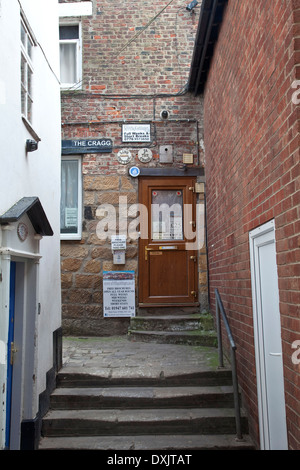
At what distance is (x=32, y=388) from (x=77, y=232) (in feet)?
11.0

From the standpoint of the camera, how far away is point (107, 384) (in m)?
4.49

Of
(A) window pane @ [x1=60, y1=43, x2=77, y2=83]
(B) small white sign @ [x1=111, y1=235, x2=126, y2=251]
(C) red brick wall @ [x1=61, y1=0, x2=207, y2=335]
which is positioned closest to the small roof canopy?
(B) small white sign @ [x1=111, y1=235, x2=126, y2=251]

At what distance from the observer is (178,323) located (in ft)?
20.2

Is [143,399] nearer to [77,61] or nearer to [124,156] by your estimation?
[124,156]

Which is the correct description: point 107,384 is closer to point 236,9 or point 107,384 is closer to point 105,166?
Result: point 105,166

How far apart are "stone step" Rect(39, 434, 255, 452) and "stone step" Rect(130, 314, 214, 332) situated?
2.32 meters

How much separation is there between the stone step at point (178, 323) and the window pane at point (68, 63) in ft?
14.6

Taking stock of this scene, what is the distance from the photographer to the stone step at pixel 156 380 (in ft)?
14.6

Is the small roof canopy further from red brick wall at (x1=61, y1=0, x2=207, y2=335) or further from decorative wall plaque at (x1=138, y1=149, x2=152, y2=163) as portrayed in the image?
decorative wall plaque at (x1=138, y1=149, x2=152, y2=163)

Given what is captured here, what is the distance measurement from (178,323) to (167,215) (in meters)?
1.81

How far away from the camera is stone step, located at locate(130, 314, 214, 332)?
6.12 meters

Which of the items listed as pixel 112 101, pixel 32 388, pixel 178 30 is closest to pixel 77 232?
pixel 112 101

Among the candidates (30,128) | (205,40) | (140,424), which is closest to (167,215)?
(205,40)

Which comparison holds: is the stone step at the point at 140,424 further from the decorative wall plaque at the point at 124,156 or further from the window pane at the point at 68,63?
the window pane at the point at 68,63
